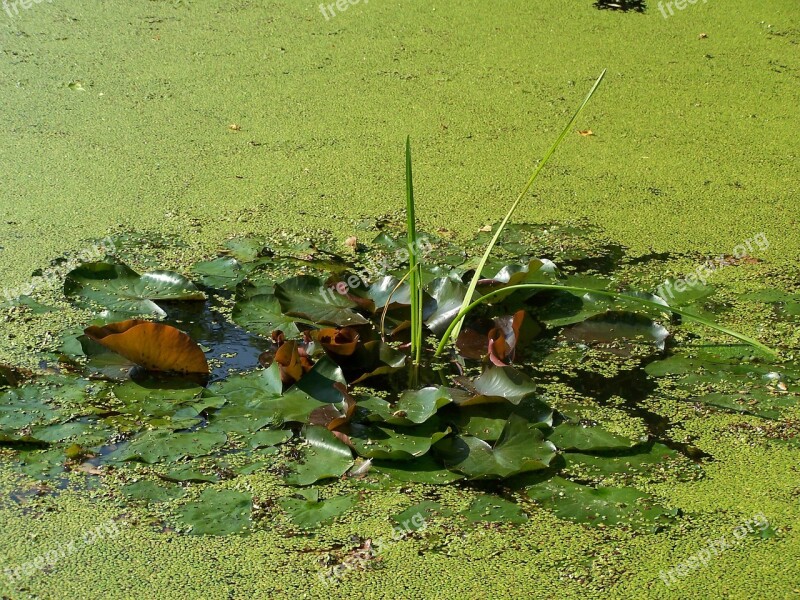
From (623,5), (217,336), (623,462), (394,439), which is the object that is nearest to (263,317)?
(217,336)

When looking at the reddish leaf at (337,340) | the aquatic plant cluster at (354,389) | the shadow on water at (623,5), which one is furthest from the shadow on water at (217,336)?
the shadow on water at (623,5)

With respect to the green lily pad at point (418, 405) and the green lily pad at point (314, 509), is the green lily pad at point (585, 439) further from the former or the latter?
the green lily pad at point (314, 509)

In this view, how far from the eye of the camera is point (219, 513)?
1.27 m

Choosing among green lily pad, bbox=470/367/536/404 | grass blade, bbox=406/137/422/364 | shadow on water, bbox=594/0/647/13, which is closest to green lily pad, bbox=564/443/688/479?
green lily pad, bbox=470/367/536/404

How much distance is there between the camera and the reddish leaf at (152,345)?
150 cm

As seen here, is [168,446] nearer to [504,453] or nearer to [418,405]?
[418,405]

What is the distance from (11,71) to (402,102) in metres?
1.09

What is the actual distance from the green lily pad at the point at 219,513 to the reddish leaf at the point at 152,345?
0.29 m

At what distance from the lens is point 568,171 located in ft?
7.77

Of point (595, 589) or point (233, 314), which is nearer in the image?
point (595, 589)

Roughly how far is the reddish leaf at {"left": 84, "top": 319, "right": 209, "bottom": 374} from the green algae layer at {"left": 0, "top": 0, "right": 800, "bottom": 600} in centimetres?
22

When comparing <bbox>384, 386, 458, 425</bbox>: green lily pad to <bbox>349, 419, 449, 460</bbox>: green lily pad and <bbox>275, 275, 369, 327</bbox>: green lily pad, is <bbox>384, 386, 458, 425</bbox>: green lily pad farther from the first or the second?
<bbox>275, 275, 369, 327</bbox>: green lily pad

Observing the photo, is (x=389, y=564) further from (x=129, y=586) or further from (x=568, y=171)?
(x=568, y=171)

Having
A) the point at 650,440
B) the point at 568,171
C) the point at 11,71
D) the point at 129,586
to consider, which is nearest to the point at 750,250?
the point at 568,171
